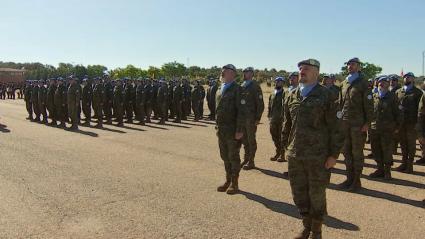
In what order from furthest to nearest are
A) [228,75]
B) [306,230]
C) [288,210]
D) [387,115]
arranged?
[387,115], [228,75], [288,210], [306,230]

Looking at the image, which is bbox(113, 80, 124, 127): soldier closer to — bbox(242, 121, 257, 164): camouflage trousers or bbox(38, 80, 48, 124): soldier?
bbox(38, 80, 48, 124): soldier

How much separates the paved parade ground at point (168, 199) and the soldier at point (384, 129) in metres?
0.43

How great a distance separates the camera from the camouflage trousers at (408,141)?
911 cm

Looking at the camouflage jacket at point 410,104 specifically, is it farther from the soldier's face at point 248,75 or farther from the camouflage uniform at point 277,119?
the soldier's face at point 248,75

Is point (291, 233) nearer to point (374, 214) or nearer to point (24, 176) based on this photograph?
point (374, 214)

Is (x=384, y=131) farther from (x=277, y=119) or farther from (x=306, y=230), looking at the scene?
(x=306, y=230)

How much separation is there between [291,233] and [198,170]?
385 centimetres

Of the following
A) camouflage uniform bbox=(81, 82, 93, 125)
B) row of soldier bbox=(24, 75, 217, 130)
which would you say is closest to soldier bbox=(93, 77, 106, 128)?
row of soldier bbox=(24, 75, 217, 130)

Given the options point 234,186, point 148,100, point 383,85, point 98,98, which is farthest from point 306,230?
point 148,100

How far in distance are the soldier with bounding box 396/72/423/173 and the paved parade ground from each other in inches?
13.8

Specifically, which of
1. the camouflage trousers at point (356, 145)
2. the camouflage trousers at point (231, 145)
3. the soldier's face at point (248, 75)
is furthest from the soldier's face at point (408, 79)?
the camouflage trousers at point (231, 145)

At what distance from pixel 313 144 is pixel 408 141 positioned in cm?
544

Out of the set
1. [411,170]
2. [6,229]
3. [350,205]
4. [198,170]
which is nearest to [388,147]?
[411,170]

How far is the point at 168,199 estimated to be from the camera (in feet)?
22.1
